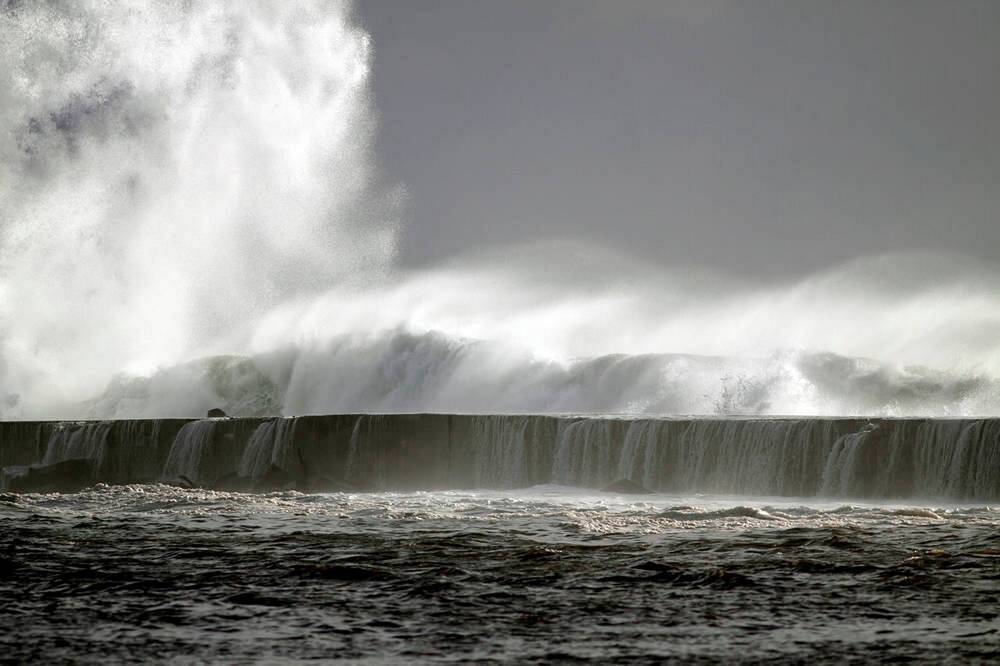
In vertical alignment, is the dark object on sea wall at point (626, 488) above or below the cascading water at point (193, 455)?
above

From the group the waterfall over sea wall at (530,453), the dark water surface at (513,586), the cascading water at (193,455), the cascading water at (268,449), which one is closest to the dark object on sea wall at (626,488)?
the waterfall over sea wall at (530,453)

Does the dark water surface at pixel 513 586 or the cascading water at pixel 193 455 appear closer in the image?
the dark water surface at pixel 513 586

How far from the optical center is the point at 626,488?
20219 mm

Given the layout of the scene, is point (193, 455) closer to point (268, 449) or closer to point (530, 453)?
point (268, 449)

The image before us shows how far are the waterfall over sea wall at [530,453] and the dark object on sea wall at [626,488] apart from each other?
0.47m

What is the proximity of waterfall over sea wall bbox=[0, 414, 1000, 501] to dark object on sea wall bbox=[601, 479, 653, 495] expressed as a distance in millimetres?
465

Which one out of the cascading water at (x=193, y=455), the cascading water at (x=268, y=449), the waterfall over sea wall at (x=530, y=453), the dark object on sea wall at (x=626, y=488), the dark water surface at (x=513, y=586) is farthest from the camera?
the cascading water at (x=193, y=455)

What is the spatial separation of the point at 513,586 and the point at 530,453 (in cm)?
1310

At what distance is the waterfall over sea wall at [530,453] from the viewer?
715 inches

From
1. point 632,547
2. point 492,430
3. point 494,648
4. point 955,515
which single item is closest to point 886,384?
point 492,430

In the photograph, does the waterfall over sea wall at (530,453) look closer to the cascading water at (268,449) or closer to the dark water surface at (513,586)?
the cascading water at (268,449)

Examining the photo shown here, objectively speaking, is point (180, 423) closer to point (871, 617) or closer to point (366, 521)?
point (366, 521)

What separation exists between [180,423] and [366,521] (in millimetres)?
12135

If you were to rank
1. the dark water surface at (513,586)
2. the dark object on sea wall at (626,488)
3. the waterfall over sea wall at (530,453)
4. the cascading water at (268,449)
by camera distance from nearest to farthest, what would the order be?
the dark water surface at (513,586) < the waterfall over sea wall at (530,453) < the dark object on sea wall at (626,488) < the cascading water at (268,449)
